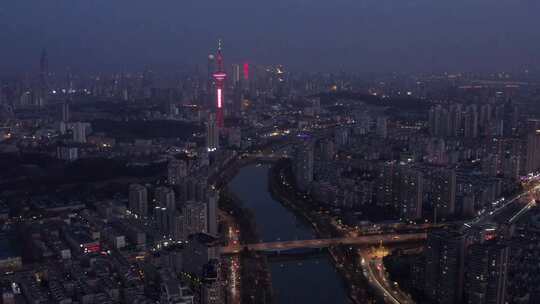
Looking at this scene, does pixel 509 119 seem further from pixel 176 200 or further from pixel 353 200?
pixel 176 200

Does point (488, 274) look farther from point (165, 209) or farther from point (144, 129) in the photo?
point (144, 129)

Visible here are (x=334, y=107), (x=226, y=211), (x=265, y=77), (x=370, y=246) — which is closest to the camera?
(x=370, y=246)

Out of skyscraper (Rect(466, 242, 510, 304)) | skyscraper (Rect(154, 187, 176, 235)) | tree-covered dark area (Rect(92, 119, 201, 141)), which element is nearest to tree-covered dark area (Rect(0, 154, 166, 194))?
skyscraper (Rect(154, 187, 176, 235))

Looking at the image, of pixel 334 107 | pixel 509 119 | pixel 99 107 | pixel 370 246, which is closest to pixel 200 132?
pixel 99 107

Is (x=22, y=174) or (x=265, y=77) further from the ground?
(x=265, y=77)

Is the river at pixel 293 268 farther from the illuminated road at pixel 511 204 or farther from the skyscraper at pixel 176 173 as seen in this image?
the illuminated road at pixel 511 204

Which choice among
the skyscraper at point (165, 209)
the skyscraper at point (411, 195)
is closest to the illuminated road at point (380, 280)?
the skyscraper at point (411, 195)

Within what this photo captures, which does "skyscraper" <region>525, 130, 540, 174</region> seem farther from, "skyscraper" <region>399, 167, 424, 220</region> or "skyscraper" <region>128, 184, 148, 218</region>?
"skyscraper" <region>128, 184, 148, 218</region>
